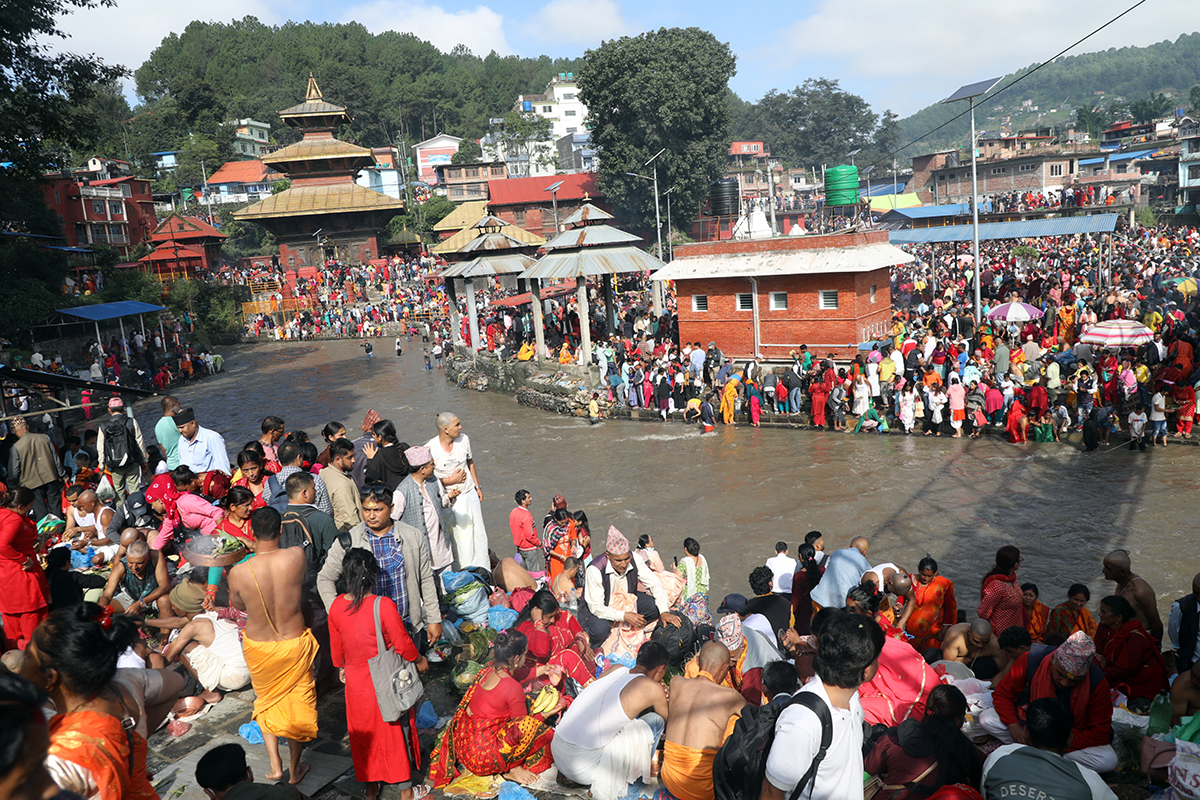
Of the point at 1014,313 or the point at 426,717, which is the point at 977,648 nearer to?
the point at 426,717

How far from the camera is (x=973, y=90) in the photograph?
2028 cm

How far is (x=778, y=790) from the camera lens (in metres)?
3.14

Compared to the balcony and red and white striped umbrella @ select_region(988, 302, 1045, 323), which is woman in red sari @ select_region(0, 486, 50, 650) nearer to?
red and white striped umbrella @ select_region(988, 302, 1045, 323)

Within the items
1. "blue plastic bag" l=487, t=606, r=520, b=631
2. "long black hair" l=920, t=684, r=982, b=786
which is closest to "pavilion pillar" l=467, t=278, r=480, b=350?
"blue plastic bag" l=487, t=606, r=520, b=631

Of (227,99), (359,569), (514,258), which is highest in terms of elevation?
(227,99)

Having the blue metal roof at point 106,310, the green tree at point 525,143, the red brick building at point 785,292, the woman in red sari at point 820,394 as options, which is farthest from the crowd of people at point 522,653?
the green tree at point 525,143

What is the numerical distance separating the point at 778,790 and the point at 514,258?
71.4ft

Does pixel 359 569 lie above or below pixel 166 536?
above

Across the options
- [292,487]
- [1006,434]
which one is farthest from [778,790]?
[1006,434]

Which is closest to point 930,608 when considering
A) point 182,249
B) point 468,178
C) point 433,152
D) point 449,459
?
point 449,459

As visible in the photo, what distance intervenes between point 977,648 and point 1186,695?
157cm

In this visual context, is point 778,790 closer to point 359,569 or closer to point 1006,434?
point 359,569

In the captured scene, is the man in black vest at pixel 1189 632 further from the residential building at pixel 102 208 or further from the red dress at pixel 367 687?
the residential building at pixel 102 208

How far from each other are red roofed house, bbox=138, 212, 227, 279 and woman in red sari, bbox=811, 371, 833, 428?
106 ft
